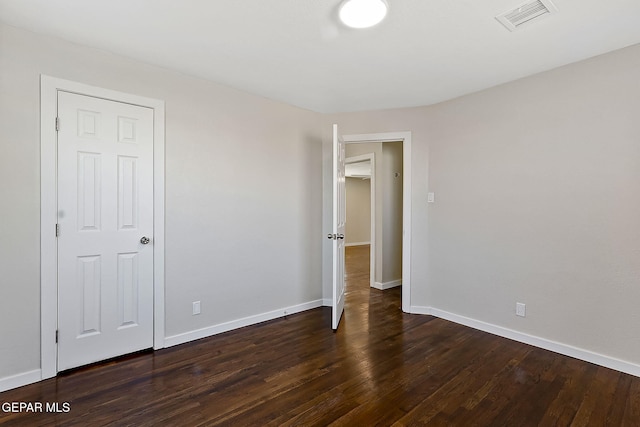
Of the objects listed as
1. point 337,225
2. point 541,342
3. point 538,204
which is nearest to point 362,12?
point 337,225

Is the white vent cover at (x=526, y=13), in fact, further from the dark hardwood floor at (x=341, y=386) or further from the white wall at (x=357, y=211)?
the white wall at (x=357, y=211)

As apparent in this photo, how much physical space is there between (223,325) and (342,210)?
174 centimetres

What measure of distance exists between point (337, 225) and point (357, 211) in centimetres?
698

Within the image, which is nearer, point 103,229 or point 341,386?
point 341,386

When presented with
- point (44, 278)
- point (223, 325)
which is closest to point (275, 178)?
point (223, 325)

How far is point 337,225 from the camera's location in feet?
10.6

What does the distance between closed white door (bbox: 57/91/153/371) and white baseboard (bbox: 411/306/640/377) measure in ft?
9.38

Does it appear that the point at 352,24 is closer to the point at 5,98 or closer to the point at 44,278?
the point at 5,98

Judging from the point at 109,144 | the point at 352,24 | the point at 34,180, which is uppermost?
the point at 352,24

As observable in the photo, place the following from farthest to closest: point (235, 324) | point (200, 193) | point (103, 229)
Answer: point (235, 324) < point (200, 193) < point (103, 229)

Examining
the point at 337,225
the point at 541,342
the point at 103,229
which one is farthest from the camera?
the point at 337,225

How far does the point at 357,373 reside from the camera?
2.24m

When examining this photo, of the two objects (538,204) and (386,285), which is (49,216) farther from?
(386,285)

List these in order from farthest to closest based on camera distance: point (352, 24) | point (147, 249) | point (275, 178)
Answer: point (275, 178) < point (147, 249) < point (352, 24)
